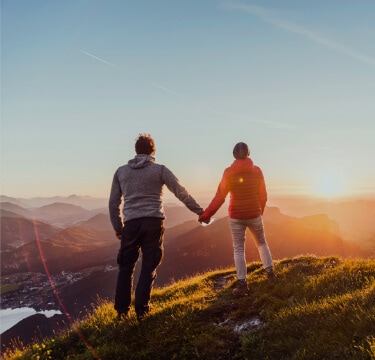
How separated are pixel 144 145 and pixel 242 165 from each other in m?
2.66

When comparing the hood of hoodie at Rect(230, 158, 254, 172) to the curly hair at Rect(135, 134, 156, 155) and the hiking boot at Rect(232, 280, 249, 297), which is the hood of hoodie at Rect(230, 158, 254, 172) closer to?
the curly hair at Rect(135, 134, 156, 155)

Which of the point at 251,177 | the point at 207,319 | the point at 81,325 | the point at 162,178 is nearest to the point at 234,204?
the point at 251,177

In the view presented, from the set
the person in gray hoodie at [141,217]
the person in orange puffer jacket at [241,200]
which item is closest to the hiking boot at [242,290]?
the person in orange puffer jacket at [241,200]

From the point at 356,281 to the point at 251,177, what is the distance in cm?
343

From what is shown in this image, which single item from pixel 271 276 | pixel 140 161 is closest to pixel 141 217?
pixel 140 161

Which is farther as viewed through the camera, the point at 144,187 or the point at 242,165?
the point at 242,165

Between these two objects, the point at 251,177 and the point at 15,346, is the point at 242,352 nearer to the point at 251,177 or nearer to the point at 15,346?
the point at 251,177

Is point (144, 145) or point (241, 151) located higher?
point (144, 145)

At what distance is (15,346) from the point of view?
8305 mm

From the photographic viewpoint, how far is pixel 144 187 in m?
7.54

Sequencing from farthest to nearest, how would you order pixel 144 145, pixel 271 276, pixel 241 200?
pixel 271 276, pixel 241 200, pixel 144 145

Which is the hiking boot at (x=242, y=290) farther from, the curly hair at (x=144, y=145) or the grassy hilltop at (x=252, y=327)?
the curly hair at (x=144, y=145)

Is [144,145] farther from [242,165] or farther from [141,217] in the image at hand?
[242,165]

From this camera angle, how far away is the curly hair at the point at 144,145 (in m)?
7.86
